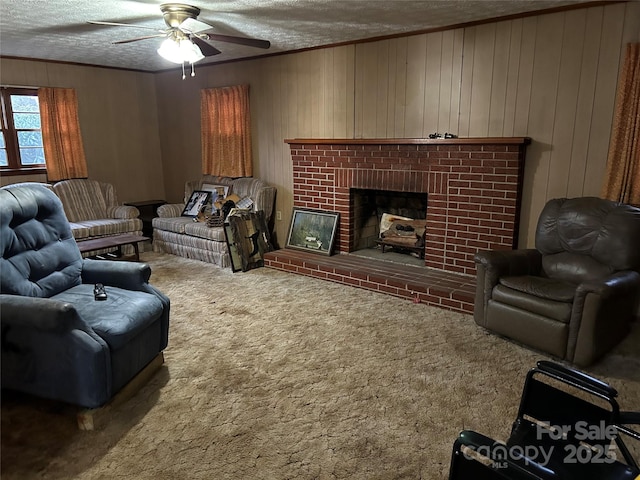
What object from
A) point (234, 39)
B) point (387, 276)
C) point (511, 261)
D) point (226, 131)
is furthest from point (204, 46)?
point (511, 261)

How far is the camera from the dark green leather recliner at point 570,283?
2.76m

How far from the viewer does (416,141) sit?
4164 millimetres

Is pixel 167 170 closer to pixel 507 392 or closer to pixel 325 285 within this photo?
pixel 325 285

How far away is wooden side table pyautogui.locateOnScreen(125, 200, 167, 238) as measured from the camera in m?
6.38

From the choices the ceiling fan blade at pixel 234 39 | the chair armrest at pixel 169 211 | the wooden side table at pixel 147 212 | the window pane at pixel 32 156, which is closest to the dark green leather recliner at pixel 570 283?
the ceiling fan blade at pixel 234 39

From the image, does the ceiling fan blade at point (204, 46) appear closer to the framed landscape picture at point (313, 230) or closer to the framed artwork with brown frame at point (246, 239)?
the framed artwork with brown frame at point (246, 239)

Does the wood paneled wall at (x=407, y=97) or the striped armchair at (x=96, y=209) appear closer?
the wood paneled wall at (x=407, y=97)

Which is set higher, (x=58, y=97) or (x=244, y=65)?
(x=244, y=65)

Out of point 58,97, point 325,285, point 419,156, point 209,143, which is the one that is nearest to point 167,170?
point 209,143

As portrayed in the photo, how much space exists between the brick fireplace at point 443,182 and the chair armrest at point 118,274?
2.48 m

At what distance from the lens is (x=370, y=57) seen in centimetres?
452

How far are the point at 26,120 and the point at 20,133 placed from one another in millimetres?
183

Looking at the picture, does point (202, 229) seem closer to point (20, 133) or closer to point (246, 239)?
point (246, 239)

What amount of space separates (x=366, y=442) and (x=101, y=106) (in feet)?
19.2
